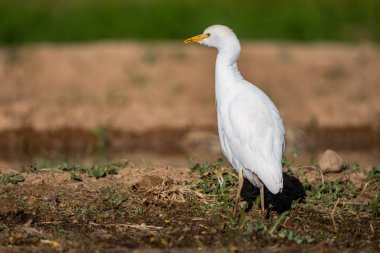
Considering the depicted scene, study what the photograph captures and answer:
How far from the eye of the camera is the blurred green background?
61.5 ft

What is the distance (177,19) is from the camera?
19094 millimetres

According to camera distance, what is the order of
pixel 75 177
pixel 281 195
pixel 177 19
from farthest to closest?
pixel 177 19, pixel 281 195, pixel 75 177

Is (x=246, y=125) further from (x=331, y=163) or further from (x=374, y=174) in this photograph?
(x=374, y=174)

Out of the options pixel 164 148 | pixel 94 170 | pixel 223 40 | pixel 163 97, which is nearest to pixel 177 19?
pixel 163 97

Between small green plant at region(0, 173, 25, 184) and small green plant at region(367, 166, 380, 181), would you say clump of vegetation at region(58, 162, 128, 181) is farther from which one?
small green plant at region(367, 166, 380, 181)

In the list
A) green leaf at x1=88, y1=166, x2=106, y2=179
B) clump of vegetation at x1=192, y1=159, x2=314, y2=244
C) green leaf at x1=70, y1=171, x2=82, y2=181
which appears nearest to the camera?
clump of vegetation at x1=192, y1=159, x2=314, y2=244

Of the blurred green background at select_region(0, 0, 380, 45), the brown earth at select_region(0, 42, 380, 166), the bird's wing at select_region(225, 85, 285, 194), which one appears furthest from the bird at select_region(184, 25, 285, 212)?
the blurred green background at select_region(0, 0, 380, 45)

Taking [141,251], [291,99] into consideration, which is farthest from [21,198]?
[291,99]

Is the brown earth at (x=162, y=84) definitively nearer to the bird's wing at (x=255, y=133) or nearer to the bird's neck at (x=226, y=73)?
the bird's neck at (x=226, y=73)

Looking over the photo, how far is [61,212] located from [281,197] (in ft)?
7.06

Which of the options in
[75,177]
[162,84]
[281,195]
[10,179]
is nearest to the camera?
[10,179]

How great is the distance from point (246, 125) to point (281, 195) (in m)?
1.20

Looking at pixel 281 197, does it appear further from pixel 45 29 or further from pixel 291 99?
pixel 45 29

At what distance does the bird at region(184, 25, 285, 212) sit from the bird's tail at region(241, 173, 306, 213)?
467mm
